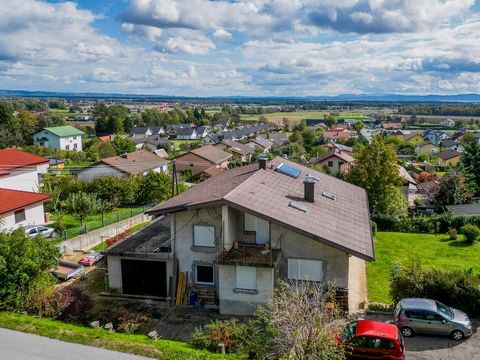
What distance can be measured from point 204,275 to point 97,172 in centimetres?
4736

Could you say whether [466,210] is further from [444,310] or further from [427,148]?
[427,148]

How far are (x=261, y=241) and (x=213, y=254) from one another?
259cm

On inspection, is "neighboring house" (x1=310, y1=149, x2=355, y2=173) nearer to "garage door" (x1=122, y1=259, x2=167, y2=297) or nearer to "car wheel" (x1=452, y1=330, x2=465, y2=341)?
"garage door" (x1=122, y1=259, x2=167, y2=297)

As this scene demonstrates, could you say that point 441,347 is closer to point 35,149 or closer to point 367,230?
point 367,230

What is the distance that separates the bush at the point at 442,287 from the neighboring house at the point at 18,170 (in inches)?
1567

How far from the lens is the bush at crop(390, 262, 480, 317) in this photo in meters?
20.5

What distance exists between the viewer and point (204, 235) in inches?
906

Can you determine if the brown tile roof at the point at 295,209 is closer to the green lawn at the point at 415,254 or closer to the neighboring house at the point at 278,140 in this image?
the green lawn at the point at 415,254

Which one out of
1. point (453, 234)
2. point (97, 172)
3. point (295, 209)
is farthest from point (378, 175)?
point (97, 172)

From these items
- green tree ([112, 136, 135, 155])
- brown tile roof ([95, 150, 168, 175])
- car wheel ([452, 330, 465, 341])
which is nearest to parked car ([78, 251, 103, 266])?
car wheel ([452, 330, 465, 341])

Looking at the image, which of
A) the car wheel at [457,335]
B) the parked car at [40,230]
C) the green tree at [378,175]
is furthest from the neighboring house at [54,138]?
the car wheel at [457,335]

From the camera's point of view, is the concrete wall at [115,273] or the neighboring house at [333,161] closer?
the concrete wall at [115,273]

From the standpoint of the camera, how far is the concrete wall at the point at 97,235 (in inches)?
1298

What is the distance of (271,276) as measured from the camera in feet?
69.2
